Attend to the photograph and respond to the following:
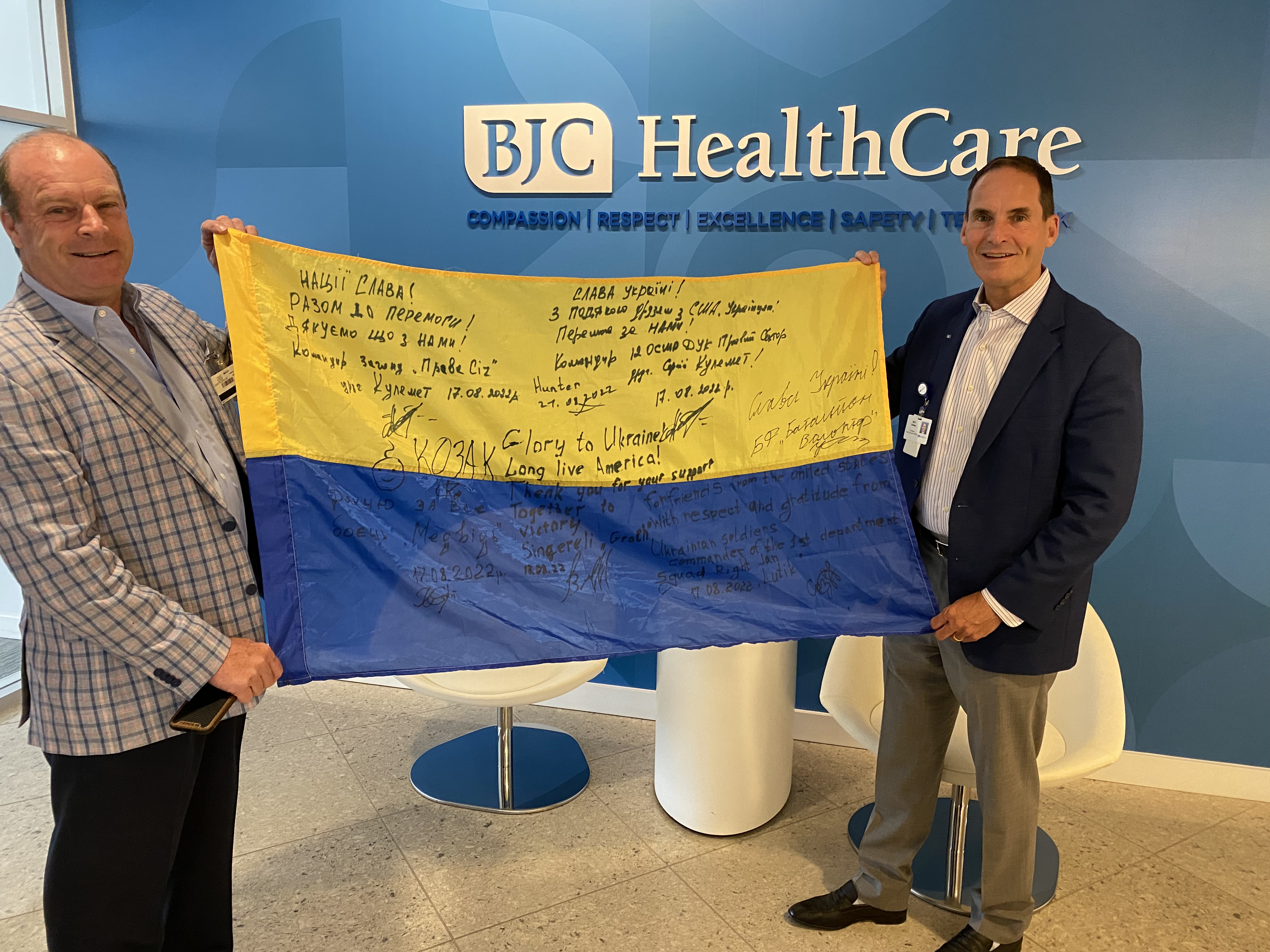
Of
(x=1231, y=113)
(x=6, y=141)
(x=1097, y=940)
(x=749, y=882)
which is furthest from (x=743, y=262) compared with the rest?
(x=6, y=141)

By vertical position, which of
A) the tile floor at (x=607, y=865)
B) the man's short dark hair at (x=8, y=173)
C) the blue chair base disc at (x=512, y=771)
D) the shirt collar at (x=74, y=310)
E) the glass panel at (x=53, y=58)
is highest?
the glass panel at (x=53, y=58)

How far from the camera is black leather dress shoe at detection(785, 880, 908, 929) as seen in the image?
2.22 metres

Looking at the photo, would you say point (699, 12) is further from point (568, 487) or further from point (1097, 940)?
point (1097, 940)

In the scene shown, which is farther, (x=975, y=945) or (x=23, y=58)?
(x=23, y=58)

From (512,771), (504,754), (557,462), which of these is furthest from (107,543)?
(512,771)

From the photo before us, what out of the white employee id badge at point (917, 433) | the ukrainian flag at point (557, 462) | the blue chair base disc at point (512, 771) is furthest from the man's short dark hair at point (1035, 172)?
the blue chair base disc at point (512, 771)

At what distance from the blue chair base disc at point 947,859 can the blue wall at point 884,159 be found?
0.66 meters

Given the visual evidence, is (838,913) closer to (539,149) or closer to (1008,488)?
(1008,488)

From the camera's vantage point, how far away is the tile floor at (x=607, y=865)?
7.23 ft

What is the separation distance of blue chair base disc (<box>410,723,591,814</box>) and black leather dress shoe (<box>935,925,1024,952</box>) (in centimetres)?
119

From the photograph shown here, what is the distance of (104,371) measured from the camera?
4.76ft

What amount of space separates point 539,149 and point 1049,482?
2084 mm

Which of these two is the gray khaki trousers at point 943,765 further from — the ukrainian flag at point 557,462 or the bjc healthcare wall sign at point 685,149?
the bjc healthcare wall sign at point 685,149

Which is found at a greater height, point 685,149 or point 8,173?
point 685,149
